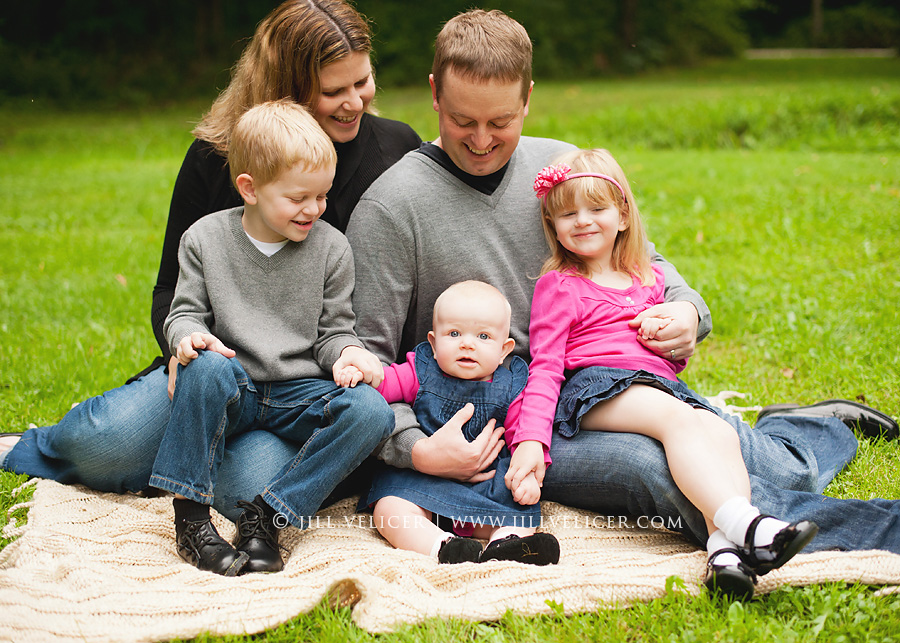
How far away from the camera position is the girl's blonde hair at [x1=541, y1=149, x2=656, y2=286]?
2.76 m

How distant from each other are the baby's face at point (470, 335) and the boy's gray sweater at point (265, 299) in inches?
11.7

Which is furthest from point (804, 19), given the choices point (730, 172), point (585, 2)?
point (730, 172)

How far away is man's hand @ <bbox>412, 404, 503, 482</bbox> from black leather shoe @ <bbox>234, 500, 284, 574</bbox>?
479 millimetres

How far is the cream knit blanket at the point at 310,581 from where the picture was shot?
80.5 inches

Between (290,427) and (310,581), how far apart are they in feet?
1.87

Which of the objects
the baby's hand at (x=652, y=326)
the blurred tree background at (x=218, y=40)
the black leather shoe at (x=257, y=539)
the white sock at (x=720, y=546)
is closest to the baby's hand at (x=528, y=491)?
the white sock at (x=720, y=546)

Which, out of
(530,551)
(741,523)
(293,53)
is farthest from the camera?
(293,53)

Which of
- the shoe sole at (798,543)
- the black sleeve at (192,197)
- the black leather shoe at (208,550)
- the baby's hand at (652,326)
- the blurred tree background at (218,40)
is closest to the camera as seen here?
the shoe sole at (798,543)

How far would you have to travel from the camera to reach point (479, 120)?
2.63 meters

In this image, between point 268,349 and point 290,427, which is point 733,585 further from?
point 268,349

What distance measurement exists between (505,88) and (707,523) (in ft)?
4.76

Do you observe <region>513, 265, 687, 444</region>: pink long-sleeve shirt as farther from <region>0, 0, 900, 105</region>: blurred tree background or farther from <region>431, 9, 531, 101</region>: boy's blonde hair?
<region>0, 0, 900, 105</region>: blurred tree background

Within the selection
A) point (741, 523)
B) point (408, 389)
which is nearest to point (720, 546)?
point (741, 523)

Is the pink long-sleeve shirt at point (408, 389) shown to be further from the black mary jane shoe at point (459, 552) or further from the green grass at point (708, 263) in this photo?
the green grass at point (708, 263)
